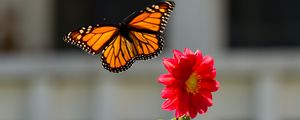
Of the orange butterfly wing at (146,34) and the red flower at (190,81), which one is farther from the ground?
the orange butterfly wing at (146,34)

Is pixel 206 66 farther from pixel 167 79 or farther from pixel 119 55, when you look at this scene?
pixel 119 55

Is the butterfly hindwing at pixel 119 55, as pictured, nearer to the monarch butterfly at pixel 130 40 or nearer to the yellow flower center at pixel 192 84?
the monarch butterfly at pixel 130 40

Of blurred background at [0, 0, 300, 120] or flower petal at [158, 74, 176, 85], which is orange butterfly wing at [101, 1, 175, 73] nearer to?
flower petal at [158, 74, 176, 85]

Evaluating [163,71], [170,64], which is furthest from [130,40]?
[163,71]

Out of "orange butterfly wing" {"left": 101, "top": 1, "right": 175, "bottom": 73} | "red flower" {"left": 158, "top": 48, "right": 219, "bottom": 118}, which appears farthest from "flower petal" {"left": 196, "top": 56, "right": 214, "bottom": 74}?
"orange butterfly wing" {"left": 101, "top": 1, "right": 175, "bottom": 73}

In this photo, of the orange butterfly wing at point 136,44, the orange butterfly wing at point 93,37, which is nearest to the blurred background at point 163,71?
the orange butterfly wing at point 93,37

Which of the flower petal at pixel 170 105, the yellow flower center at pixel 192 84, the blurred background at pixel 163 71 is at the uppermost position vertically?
the yellow flower center at pixel 192 84

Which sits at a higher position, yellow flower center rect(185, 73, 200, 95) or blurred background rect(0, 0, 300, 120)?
yellow flower center rect(185, 73, 200, 95)
